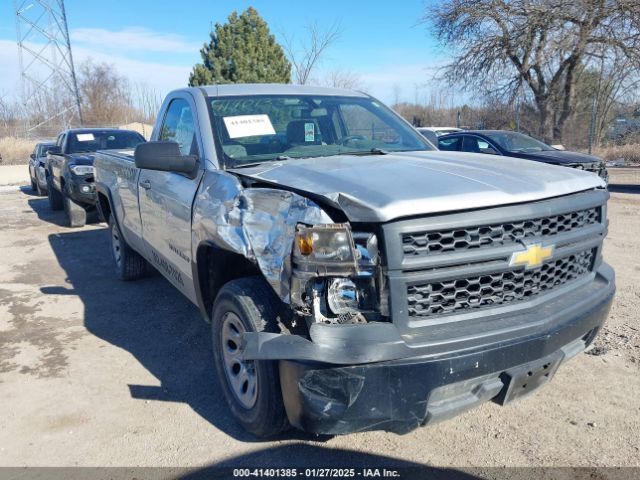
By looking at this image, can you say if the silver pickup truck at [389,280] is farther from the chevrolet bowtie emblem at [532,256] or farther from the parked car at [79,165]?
the parked car at [79,165]

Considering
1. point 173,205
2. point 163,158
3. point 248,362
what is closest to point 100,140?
point 173,205

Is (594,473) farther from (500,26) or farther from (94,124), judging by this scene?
(94,124)

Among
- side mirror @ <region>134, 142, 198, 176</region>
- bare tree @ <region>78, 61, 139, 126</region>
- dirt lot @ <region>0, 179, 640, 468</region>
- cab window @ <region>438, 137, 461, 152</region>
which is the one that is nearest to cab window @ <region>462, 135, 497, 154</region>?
cab window @ <region>438, 137, 461, 152</region>

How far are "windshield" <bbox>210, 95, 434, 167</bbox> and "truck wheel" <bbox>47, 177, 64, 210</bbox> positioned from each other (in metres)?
9.83

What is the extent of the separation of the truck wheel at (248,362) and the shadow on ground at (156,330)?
25 centimetres

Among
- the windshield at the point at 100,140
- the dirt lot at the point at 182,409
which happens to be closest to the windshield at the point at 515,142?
the dirt lot at the point at 182,409

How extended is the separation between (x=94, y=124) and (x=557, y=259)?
1726 inches

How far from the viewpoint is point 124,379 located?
377cm

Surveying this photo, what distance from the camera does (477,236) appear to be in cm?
236

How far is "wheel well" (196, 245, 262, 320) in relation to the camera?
10.0 feet

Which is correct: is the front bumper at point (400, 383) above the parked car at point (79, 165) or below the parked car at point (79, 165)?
below

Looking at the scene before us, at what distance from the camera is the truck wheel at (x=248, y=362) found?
2.58m

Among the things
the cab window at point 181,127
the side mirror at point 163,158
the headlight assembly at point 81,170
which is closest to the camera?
the side mirror at point 163,158

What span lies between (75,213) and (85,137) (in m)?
1.81
